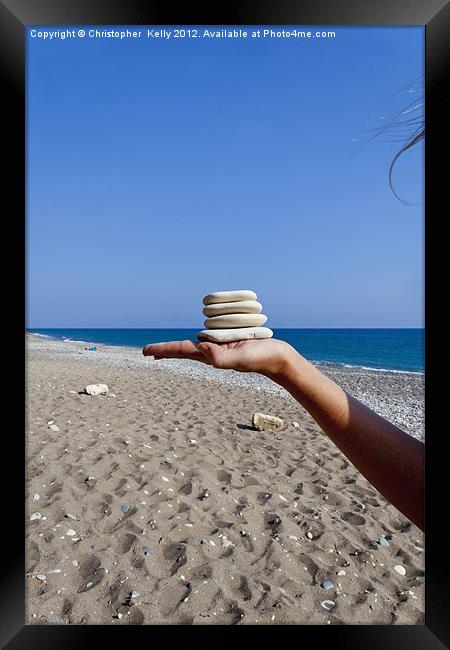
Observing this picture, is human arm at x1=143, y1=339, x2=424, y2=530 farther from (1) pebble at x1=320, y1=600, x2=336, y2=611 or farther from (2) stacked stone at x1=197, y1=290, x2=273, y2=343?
(1) pebble at x1=320, y1=600, x2=336, y2=611

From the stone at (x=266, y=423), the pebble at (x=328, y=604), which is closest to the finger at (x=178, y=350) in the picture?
the pebble at (x=328, y=604)

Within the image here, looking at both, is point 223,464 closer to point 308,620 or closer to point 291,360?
point 308,620

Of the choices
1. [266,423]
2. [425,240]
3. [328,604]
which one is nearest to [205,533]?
[328,604]

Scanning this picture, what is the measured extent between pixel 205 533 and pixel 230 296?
7.62ft

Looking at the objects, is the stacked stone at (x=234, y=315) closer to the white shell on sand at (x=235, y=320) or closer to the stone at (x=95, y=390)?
the white shell on sand at (x=235, y=320)

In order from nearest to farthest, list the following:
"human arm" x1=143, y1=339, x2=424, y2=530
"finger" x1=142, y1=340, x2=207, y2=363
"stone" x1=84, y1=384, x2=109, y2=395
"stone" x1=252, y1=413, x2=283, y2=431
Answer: "human arm" x1=143, y1=339, x2=424, y2=530
"finger" x1=142, y1=340, x2=207, y2=363
"stone" x1=252, y1=413, x2=283, y2=431
"stone" x1=84, y1=384, x2=109, y2=395

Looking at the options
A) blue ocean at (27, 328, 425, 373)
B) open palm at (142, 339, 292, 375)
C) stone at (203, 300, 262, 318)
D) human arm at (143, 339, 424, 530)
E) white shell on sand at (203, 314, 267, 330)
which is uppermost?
stone at (203, 300, 262, 318)

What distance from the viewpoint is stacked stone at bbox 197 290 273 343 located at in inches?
87.3

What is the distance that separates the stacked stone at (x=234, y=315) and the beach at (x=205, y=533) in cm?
184

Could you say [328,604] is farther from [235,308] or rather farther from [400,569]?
[235,308]

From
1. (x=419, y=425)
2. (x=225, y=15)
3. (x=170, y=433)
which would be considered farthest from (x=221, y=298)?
(x=419, y=425)

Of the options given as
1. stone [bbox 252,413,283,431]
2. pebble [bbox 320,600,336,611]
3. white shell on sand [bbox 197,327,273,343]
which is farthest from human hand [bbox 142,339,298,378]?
stone [bbox 252,413,283,431]

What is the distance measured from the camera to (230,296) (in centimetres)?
236

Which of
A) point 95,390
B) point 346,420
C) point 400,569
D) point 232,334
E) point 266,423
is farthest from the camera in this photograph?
point 95,390
